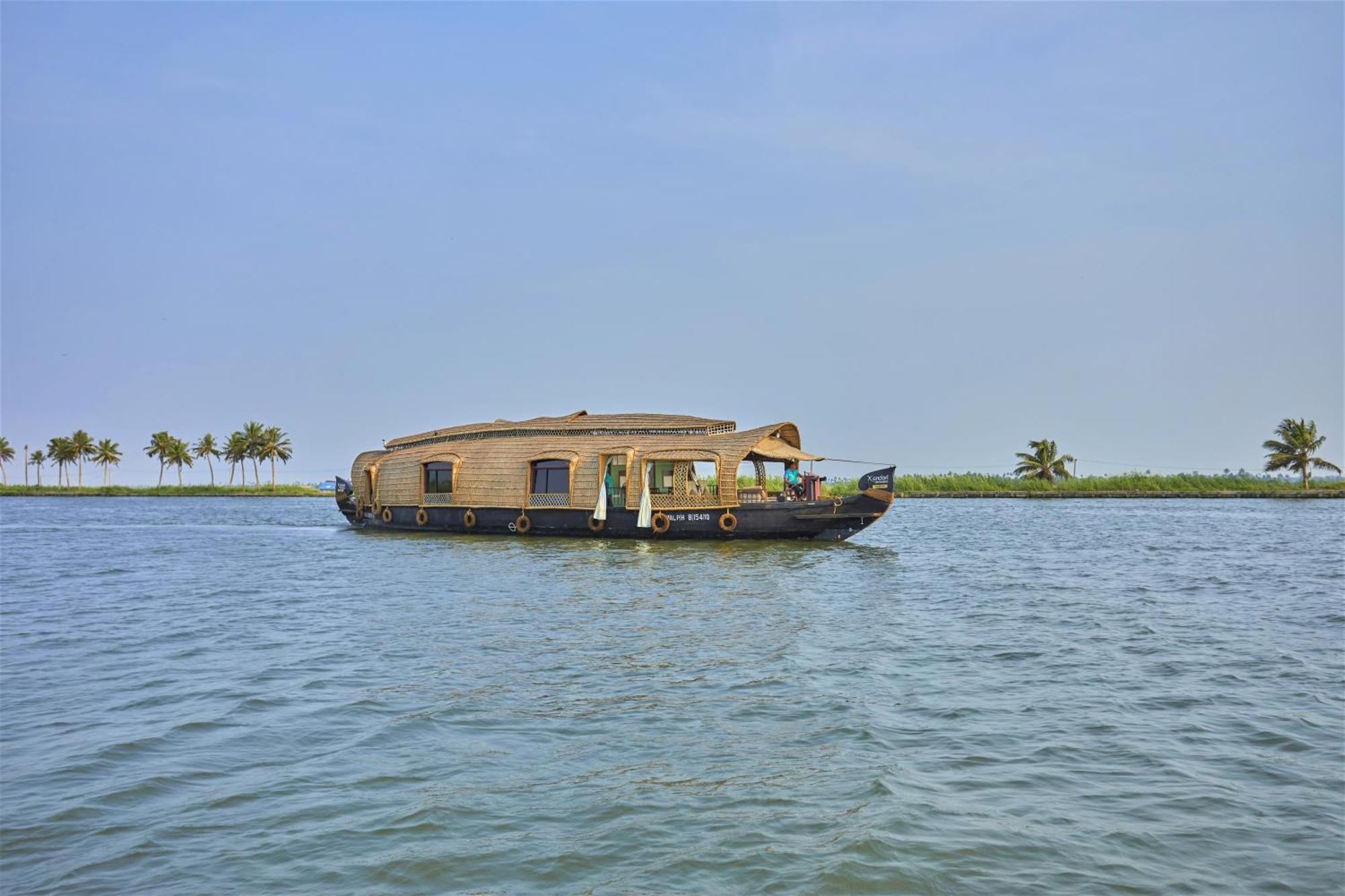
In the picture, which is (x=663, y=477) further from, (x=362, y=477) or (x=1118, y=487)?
(x=1118, y=487)

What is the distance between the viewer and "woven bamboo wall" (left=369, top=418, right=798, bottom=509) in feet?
96.7

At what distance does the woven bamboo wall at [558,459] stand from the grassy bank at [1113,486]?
133ft

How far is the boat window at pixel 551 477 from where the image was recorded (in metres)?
32.1

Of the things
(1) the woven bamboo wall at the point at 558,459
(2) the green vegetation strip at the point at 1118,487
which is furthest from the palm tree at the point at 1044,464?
(1) the woven bamboo wall at the point at 558,459

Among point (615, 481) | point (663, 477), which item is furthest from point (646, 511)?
point (615, 481)

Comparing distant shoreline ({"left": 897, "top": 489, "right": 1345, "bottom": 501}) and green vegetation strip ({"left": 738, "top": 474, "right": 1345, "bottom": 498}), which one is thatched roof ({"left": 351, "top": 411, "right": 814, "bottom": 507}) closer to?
green vegetation strip ({"left": 738, "top": 474, "right": 1345, "bottom": 498})

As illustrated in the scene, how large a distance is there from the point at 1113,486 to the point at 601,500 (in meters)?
61.4

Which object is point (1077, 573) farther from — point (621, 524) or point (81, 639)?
point (81, 639)

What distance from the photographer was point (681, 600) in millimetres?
16391

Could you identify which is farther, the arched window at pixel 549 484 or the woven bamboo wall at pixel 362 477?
the woven bamboo wall at pixel 362 477

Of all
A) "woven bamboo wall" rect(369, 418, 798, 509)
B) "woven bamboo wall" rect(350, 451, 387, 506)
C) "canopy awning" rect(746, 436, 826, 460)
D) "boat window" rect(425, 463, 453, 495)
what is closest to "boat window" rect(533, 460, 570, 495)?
"woven bamboo wall" rect(369, 418, 798, 509)

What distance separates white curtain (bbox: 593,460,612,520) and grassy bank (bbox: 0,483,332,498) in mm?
95364

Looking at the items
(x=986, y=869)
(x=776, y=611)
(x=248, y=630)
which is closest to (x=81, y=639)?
(x=248, y=630)

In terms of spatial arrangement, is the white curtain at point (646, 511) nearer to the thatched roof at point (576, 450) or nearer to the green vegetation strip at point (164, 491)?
the thatched roof at point (576, 450)
